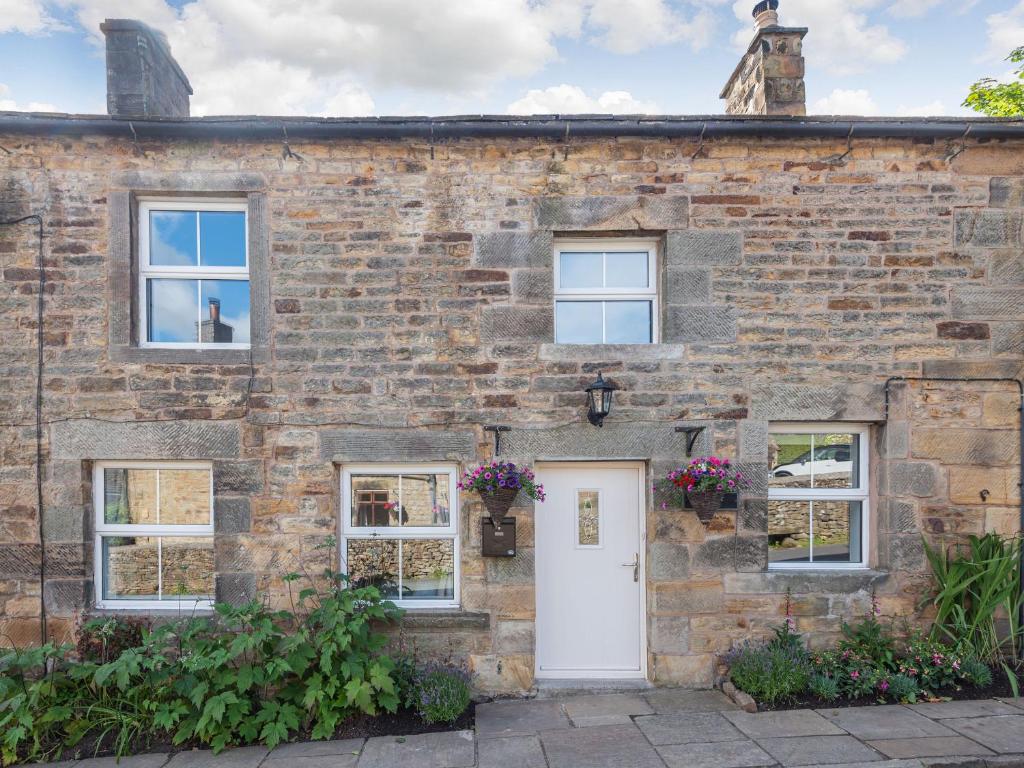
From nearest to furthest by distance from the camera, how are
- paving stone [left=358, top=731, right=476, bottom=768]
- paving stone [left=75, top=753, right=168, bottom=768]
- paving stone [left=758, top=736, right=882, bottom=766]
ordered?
paving stone [left=758, top=736, right=882, bottom=766]
paving stone [left=358, top=731, right=476, bottom=768]
paving stone [left=75, top=753, right=168, bottom=768]

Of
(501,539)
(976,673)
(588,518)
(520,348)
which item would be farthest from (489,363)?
(976,673)

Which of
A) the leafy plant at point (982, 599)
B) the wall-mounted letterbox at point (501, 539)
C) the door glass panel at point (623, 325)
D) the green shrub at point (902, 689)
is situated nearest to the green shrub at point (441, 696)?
the wall-mounted letterbox at point (501, 539)

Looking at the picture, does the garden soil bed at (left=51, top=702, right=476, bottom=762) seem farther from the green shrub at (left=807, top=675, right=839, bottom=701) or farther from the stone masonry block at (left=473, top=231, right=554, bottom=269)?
the stone masonry block at (left=473, top=231, right=554, bottom=269)

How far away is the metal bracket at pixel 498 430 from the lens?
4.73 m

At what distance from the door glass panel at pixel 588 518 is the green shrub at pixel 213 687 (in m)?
1.74

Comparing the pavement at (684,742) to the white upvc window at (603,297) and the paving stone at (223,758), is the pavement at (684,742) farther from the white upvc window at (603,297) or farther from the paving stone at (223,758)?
the white upvc window at (603,297)

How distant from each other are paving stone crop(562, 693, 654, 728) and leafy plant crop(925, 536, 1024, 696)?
2.53 metres

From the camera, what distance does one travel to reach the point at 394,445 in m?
4.75

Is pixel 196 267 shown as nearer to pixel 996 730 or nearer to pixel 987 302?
pixel 987 302

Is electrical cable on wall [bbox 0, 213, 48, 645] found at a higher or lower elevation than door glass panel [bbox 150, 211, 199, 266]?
lower

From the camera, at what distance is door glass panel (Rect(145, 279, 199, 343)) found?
194 inches

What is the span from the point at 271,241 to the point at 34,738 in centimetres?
398

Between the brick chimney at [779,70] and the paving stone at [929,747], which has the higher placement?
the brick chimney at [779,70]

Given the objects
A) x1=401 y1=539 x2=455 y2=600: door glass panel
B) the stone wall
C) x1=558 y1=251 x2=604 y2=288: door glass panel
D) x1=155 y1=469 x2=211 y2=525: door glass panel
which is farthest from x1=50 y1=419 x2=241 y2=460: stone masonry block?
x1=558 y1=251 x2=604 y2=288: door glass panel
